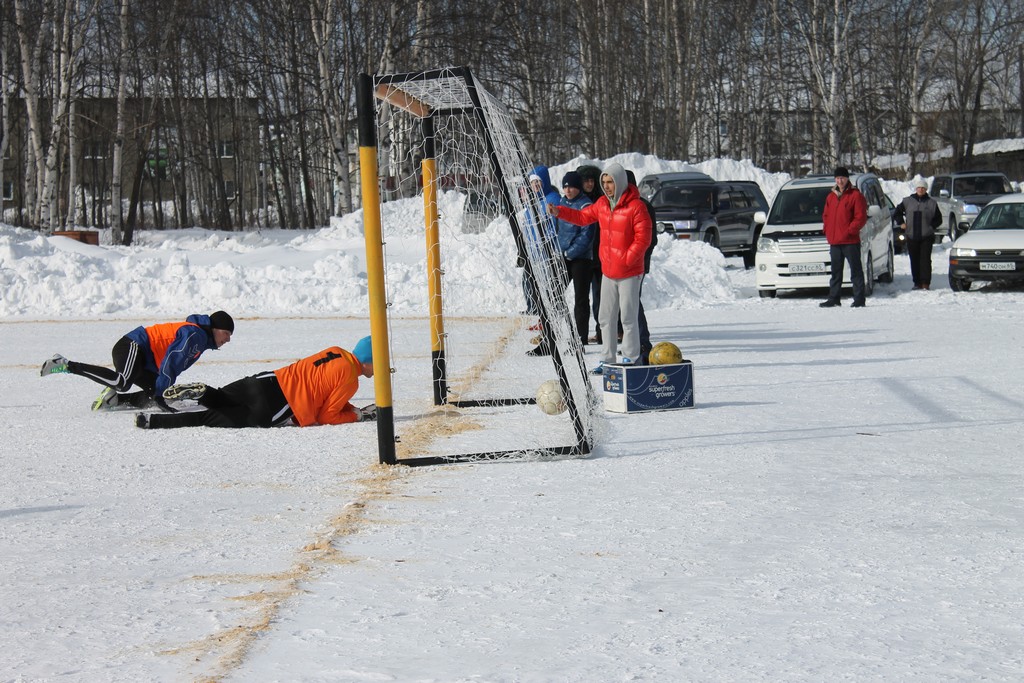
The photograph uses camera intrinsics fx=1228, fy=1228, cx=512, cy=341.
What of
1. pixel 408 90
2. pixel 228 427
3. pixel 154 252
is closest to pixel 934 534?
pixel 408 90

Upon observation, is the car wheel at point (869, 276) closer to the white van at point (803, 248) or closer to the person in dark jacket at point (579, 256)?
the white van at point (803, 248)

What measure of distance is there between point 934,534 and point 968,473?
137 centimetres

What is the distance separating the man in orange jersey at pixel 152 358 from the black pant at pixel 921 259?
1345 cm

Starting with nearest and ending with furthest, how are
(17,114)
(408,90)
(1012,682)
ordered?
(1012,682) → (408,90) → (17,114)

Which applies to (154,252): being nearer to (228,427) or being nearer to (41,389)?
(41,389)

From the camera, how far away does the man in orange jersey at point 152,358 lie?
28.0 feet

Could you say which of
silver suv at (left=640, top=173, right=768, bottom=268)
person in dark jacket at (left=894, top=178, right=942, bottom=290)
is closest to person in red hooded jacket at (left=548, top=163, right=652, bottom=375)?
person in dark jacket at (left=894, top=178, right=942, bottom=290)

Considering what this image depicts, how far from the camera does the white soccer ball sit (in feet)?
26.8

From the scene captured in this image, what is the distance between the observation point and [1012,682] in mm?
3459

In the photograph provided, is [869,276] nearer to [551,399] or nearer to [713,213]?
[713,213]

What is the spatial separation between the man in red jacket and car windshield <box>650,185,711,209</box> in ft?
28.9

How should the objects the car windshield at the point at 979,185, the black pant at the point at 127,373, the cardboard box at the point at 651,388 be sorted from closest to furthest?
the cardboard box at the point at 651,388 → the black pant at the point at 127,373 → the car windshield at the point at 979,185

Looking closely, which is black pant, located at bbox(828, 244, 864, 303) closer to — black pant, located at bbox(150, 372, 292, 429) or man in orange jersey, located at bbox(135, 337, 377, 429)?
man in orange jersey, located at bbox(135, 337, 377, 429)

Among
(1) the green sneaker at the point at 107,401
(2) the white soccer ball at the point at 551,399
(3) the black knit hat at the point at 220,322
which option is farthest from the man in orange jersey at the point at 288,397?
(2) the white soccer ball at the point at 551,399
